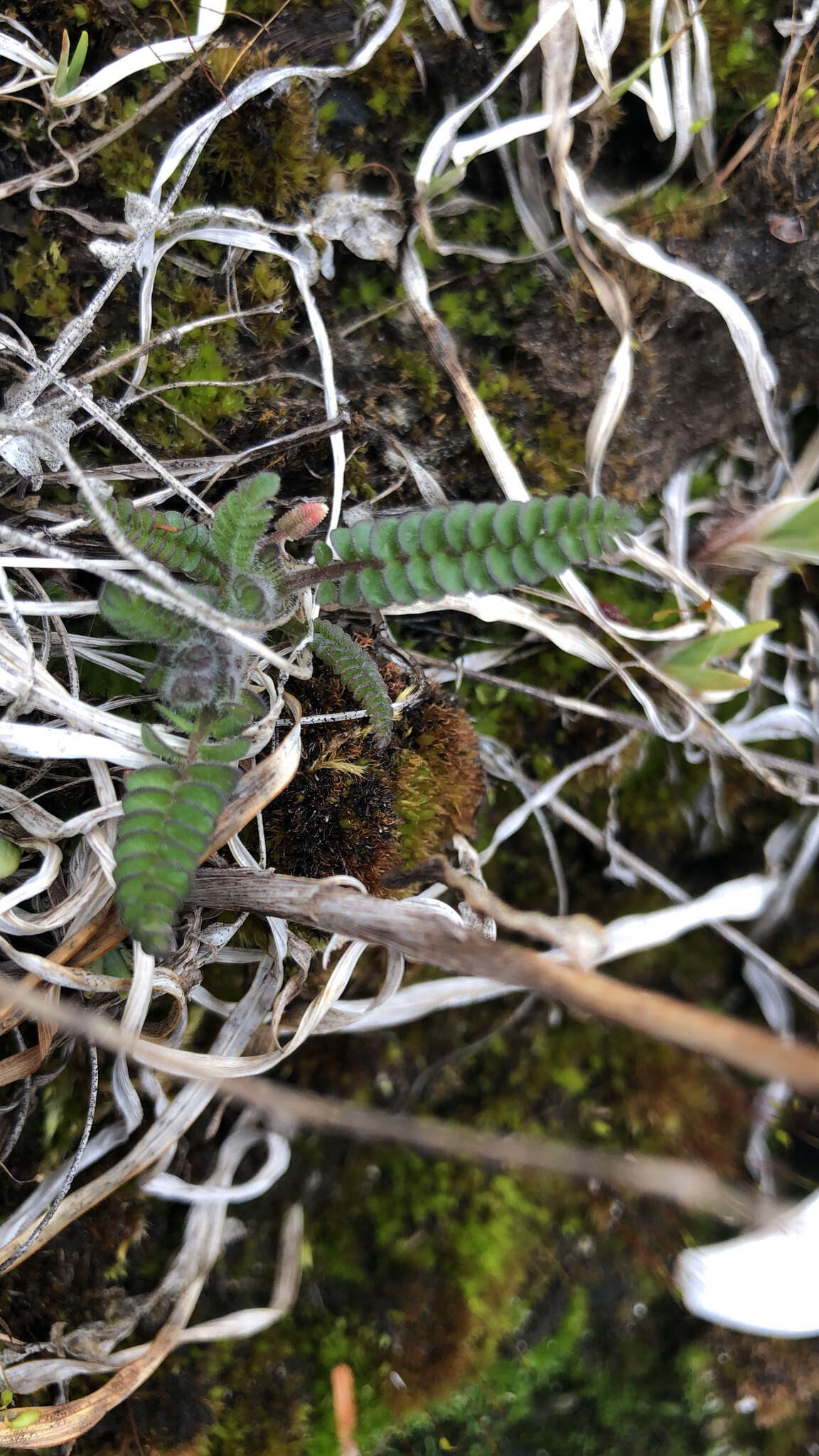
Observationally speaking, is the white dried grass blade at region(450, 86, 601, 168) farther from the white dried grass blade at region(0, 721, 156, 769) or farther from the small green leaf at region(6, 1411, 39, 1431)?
the small green leaf at region(6, 1411, 39, 1431)

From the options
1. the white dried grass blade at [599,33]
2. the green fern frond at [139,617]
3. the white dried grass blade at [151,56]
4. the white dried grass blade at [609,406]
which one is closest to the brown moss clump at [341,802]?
the green fern frond at [139,617]

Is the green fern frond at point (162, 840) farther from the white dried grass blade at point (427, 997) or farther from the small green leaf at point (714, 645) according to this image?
the small green leaf at point (714, 645)

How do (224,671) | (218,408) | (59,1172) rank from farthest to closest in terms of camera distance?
1. (59,1172)
2. (218,408)
3. (224,671)

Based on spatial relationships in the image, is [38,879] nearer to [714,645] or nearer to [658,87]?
[714,645]

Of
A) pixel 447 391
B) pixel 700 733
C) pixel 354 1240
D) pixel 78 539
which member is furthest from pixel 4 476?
pixel 354 1240

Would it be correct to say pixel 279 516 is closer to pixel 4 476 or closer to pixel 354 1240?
pixel 4 476

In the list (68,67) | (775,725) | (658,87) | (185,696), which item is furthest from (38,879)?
(658,87)

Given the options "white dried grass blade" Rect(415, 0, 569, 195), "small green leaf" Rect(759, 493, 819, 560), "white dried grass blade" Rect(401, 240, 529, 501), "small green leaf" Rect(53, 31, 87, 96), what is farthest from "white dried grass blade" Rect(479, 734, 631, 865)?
"small green leaf" Rect(53, 31, 87, 96)
